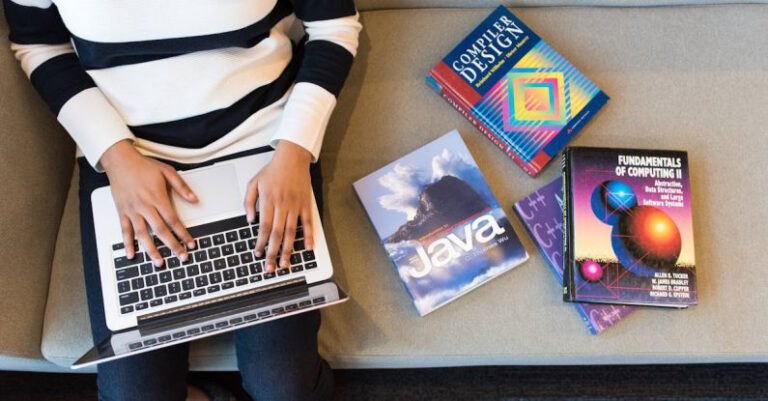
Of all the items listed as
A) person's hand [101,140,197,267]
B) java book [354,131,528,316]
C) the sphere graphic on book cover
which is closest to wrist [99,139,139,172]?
person's hand [101,140,197,267]

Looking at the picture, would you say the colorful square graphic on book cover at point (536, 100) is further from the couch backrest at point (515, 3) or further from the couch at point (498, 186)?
the couch backrest at point (515, 3)

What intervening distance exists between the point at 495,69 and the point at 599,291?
1.43 ft

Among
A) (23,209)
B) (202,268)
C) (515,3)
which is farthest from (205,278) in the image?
(515,3)

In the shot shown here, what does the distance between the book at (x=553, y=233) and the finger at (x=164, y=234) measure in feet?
1.83

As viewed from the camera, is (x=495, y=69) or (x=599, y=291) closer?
(x=599, y=291)

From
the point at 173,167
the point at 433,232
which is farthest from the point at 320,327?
the point at 173,167

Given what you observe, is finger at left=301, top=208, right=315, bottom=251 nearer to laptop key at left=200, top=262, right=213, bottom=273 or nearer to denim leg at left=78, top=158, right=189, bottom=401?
laptop key at left=200, top=262, right=213, bottom=273

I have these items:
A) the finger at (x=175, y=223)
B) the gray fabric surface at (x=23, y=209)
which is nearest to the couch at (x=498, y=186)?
the gray fabric surface at (x=23, y=209)

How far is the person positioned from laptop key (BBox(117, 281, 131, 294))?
0.05 metres

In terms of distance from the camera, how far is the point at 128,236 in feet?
2.93

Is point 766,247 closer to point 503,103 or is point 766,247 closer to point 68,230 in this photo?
point 503,103

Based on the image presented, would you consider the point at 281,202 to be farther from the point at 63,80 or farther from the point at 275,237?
the point at 63,80

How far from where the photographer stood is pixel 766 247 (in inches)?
40.5

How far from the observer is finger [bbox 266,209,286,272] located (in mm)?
890
